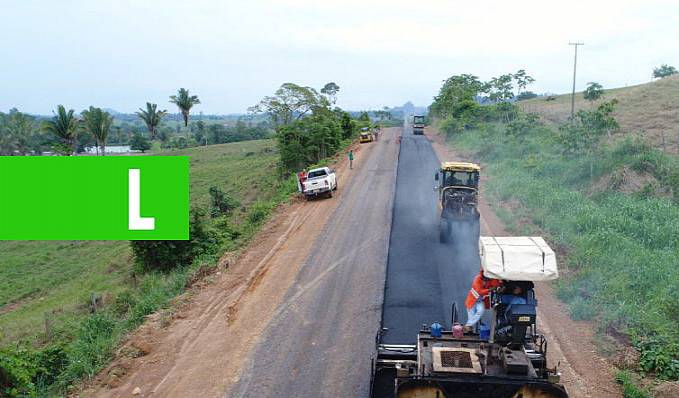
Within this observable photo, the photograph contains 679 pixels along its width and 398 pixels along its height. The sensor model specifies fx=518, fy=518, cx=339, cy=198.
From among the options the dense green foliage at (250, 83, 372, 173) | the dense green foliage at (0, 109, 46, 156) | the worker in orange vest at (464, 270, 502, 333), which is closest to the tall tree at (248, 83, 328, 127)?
the dense green foliage at (250, 83, 372, 173)

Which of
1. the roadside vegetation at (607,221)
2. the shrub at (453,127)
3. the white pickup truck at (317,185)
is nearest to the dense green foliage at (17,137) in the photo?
the white pickup truck at (317,185)

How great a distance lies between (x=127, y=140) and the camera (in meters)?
114

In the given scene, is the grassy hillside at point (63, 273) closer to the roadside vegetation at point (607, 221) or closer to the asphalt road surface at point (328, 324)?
the asphalt road surface at point (328, 324)

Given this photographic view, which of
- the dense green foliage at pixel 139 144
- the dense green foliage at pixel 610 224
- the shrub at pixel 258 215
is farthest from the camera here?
the dense green foliage at pixel 139 144

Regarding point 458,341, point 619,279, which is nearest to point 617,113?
point 619,279

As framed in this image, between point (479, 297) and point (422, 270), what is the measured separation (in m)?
7.01

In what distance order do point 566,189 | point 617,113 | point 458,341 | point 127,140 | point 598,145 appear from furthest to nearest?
point 127,140, point 617,113, point 598,145, point 566,189, point 458,341

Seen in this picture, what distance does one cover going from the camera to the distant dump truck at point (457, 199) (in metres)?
17.4

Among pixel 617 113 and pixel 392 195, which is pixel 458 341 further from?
pixel 617 113

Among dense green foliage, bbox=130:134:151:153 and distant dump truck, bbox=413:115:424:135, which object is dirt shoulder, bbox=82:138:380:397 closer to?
distant dump truck, bbox=413:115:424:135

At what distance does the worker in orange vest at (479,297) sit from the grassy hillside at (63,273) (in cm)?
1398

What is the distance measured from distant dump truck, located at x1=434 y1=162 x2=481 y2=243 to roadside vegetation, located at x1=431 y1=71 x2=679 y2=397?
3242 millimetres

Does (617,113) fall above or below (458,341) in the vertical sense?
above

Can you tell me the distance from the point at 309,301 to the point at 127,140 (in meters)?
111
